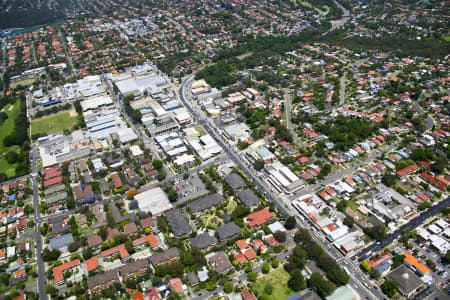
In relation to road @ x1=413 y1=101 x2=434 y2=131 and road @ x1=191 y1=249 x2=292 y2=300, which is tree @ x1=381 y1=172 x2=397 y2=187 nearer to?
road @ x1=191 y1=249 x2=292 y2=300

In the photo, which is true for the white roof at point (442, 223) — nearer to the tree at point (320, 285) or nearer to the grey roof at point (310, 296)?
the tree at point (320, 285)

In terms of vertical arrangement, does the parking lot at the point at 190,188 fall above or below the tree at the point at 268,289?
above

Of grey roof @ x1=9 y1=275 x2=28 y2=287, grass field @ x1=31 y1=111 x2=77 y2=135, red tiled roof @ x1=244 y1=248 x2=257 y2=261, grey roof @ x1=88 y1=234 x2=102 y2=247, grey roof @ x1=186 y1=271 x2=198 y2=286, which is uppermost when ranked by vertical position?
grass field @ x1=31 y1=111 x2=77 y2=135

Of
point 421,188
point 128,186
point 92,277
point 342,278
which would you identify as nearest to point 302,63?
point 421,188

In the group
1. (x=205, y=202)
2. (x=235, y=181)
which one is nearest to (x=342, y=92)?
(x=235, y=181)

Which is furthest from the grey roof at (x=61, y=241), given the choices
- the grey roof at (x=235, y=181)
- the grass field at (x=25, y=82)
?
the grass field at (x=25, y=82)

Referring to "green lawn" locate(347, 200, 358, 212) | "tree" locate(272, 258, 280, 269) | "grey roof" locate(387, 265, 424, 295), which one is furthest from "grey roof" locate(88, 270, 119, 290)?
"green lawn" locate(347, 200, 358, 212)
